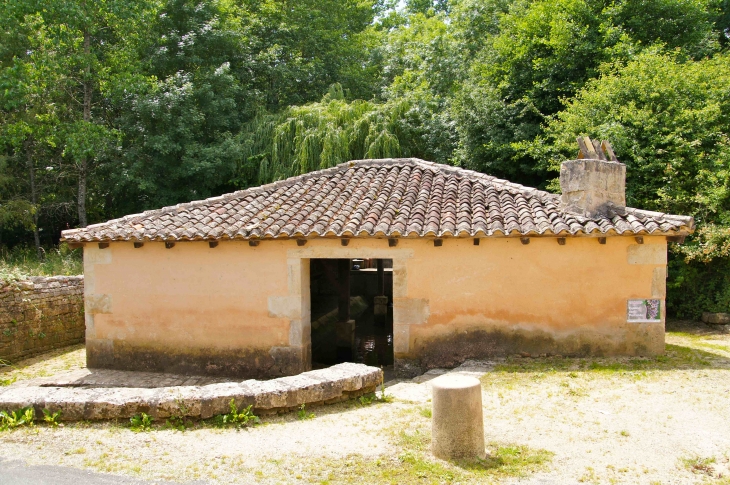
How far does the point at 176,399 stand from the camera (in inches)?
239

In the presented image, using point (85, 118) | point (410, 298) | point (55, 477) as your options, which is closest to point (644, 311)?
point (410, 298)

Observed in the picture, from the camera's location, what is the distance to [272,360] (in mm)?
9711

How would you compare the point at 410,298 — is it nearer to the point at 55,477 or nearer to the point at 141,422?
the point at 141,422

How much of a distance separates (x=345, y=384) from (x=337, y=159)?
421 inches

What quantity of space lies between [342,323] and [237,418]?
27.1 feet

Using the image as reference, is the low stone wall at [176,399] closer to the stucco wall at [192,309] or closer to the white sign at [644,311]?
the stucco wall at [192,309]

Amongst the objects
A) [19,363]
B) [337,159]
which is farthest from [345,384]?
[337,159]

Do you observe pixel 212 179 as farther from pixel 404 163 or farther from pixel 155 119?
pixel 404 163

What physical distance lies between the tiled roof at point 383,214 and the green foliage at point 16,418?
3.85 m

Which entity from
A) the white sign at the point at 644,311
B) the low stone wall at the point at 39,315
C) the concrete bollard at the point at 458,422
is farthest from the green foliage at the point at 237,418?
the low stone wall at the point at 39,315

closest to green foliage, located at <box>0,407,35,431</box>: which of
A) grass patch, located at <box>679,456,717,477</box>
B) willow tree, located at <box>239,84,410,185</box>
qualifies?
grass patch, located at <box>679,456,717,477</box>

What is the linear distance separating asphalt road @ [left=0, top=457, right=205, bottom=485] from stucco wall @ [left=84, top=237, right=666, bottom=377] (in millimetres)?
4898

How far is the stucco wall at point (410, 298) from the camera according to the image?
8875mm

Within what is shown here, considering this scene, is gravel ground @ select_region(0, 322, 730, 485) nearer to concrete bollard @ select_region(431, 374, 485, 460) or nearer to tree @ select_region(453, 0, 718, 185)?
concrete bollard @ select_region(431, 374, 485, 460)
